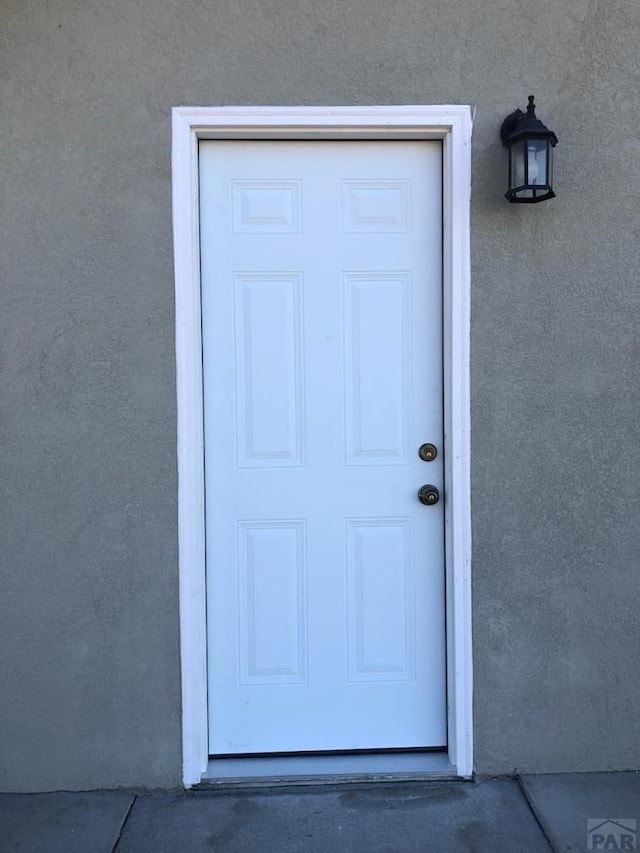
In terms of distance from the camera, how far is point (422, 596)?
299 cm

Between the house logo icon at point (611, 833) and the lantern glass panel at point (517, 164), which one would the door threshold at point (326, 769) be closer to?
the house logo icon at point (611, 833)

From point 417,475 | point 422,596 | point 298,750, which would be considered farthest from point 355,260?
point 298,750

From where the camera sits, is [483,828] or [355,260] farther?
[355,260]

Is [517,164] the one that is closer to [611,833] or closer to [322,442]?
[322,442]

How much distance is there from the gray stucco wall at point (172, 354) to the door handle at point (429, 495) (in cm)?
17

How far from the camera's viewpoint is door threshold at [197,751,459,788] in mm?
2881

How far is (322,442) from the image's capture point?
2955mm

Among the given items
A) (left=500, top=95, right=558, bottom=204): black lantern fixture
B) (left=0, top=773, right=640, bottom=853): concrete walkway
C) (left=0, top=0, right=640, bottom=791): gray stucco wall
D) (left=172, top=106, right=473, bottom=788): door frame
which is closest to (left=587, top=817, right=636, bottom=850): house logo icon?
(left=0, top=773, right=640, bottom=853): concrete walkway

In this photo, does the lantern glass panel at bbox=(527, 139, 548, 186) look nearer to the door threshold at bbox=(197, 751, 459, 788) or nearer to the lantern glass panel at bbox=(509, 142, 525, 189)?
the lantern glass panel at bbox=(509, 142, 525, 189)

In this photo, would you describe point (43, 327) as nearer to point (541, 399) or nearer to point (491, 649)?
point (541, 399)

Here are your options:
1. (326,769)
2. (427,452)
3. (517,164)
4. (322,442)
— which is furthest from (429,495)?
(517,164)

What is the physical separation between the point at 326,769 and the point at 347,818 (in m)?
0.27

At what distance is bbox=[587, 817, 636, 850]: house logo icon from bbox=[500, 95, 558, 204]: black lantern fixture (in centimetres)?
224

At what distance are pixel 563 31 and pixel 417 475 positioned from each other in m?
1.76
